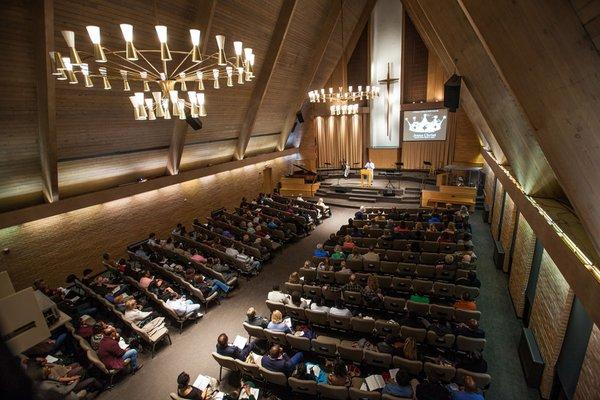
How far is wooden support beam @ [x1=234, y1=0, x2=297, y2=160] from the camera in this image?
1171 centimetres

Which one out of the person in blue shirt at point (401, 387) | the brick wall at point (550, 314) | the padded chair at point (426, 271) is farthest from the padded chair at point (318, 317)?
the brick wall at point (550, 314)

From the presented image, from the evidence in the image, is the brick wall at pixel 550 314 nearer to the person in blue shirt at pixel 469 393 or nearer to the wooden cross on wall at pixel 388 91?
the person in blue shirt at pixel 469 393

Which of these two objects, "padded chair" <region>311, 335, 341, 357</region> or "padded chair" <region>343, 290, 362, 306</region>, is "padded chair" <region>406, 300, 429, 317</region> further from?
"padded chair" <region>311, 335, 341, 357</region>

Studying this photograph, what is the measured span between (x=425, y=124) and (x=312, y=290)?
1504cm

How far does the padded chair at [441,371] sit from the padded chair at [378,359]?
1.94ft

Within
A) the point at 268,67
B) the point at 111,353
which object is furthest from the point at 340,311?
the point at 268,67

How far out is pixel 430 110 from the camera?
750 inches

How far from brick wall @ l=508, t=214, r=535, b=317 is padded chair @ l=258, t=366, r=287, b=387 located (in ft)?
19.8

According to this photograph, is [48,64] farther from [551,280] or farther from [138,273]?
[551,280]

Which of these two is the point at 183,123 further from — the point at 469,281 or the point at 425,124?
the point at 425,124

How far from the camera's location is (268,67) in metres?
13.0

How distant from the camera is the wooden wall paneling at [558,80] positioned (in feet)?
8.57

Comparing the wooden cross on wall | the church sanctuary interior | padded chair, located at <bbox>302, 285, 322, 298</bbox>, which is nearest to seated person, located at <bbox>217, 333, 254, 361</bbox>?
the church sanctuary interior

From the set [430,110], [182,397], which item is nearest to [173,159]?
[182,397]
